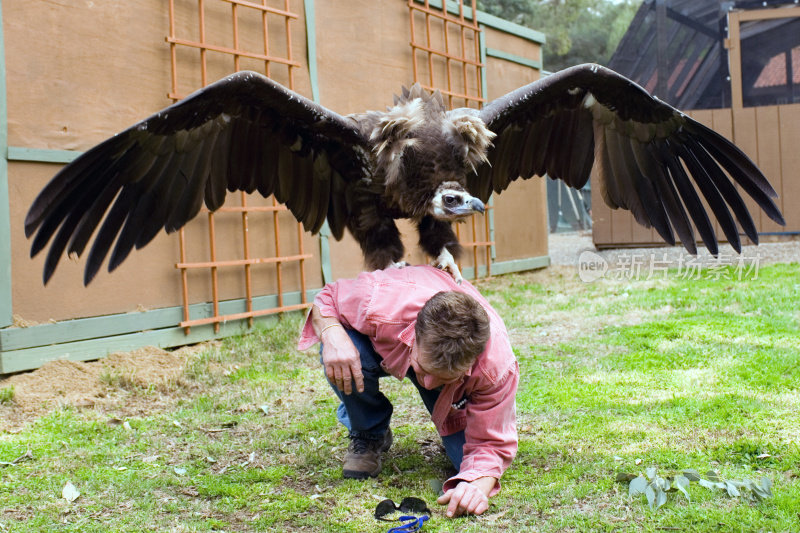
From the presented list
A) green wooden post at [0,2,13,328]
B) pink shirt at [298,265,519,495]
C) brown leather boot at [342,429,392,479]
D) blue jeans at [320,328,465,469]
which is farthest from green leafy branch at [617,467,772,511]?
green wooden post at [0,2,13,328]

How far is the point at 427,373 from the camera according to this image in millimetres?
2084

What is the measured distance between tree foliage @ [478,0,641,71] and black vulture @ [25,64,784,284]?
14.2 meters

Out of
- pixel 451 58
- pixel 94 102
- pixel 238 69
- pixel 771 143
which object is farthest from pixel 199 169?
pixel 771 143

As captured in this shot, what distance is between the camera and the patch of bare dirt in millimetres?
3463

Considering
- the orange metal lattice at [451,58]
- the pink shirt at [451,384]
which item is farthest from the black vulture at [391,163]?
the orange metal lattice at [451,58]

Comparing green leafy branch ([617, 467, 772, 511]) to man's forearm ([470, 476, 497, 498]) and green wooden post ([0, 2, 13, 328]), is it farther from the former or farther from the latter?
green wooden post ([0, 2, 13, 328])

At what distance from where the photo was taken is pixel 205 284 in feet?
16.2

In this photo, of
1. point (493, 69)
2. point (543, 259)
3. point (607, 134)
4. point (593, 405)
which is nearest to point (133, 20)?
point (607, 134)

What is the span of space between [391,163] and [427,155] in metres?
0.15

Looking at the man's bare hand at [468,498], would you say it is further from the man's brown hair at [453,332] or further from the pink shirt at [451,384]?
the man's brown hair at [453,332]

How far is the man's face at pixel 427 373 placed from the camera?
2.01 metres

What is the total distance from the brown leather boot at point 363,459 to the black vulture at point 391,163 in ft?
2.68

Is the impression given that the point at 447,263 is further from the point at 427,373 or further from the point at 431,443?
the point at 427,373

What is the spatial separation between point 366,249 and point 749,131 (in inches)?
299
